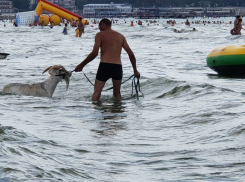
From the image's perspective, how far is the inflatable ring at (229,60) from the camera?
51.2 ft

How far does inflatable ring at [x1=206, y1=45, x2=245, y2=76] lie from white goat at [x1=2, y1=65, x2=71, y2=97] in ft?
19.1

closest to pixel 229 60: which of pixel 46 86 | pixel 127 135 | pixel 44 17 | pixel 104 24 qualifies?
pixel 46 86

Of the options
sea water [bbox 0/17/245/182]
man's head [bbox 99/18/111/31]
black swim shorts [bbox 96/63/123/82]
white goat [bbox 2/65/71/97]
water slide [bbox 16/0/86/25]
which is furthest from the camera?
water slide [bbox 16/0/86/25]

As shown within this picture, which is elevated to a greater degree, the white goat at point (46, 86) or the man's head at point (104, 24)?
the man's head at point (104, 24)

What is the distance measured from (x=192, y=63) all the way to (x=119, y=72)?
1101 centimetres

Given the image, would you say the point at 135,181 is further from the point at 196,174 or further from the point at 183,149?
the point at 183,149

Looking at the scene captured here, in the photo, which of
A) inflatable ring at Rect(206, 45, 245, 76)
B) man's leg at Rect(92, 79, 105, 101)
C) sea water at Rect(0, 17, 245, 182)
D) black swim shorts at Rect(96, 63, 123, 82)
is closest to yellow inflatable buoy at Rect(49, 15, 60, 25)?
inflatable ring at Rect(206, 45, 245, 76)

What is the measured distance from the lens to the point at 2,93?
1133 centimetres

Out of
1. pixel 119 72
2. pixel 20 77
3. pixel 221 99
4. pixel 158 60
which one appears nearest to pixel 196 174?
pixel 119 72

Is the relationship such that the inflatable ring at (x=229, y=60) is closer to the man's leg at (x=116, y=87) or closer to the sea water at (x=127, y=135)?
the sea water at (x=127, y=135)

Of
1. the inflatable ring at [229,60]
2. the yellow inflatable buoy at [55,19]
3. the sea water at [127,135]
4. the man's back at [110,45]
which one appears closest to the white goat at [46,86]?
the sea water at [127,135]

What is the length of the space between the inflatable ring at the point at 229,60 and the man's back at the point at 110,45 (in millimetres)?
5933

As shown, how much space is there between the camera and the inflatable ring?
51.2ft

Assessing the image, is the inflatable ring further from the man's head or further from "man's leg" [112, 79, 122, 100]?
the man's head
